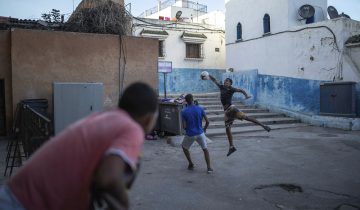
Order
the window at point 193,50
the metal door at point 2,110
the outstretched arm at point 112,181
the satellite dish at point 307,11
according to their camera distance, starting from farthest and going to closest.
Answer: the window at point 193,50
the satellite dish at point 307,11
the metal door at point 2,110
the outstretched arm at point 112,181

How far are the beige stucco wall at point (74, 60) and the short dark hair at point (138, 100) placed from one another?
1070 centimetres

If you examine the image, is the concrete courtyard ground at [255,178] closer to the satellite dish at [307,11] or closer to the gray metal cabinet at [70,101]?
the gray metal cabinet at [70,101]

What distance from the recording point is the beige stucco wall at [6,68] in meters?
11.5

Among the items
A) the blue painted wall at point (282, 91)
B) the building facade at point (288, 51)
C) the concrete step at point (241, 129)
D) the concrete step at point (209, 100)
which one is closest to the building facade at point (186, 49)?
the building facade at point (288, 51)

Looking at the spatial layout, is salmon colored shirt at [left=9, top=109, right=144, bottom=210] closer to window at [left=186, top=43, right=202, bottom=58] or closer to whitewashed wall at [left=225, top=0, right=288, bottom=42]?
whitewashed wall at [left=225, top=0, right=288, bottom=42]

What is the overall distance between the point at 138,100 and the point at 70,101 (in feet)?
31.2

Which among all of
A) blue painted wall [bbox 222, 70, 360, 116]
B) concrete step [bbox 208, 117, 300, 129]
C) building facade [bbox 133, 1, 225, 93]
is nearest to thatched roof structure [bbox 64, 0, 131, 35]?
concrete step [bbox 208, 117, 300, 129]

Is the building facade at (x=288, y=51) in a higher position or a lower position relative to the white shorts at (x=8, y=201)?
higher

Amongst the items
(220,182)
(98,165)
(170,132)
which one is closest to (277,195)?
(220,182)

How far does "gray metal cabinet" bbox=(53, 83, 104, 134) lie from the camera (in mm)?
10719

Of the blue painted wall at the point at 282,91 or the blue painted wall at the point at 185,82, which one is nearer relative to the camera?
the blue painted wall at the point at 282,91

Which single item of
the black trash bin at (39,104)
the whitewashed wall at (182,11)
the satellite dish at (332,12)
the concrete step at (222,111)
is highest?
the whitewashed wall at (182,11)

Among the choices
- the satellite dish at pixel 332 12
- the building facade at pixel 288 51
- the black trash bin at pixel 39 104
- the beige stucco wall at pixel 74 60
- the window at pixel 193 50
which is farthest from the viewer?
the window at pixel 193 50

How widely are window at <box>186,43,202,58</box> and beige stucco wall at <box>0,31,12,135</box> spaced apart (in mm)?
12722
